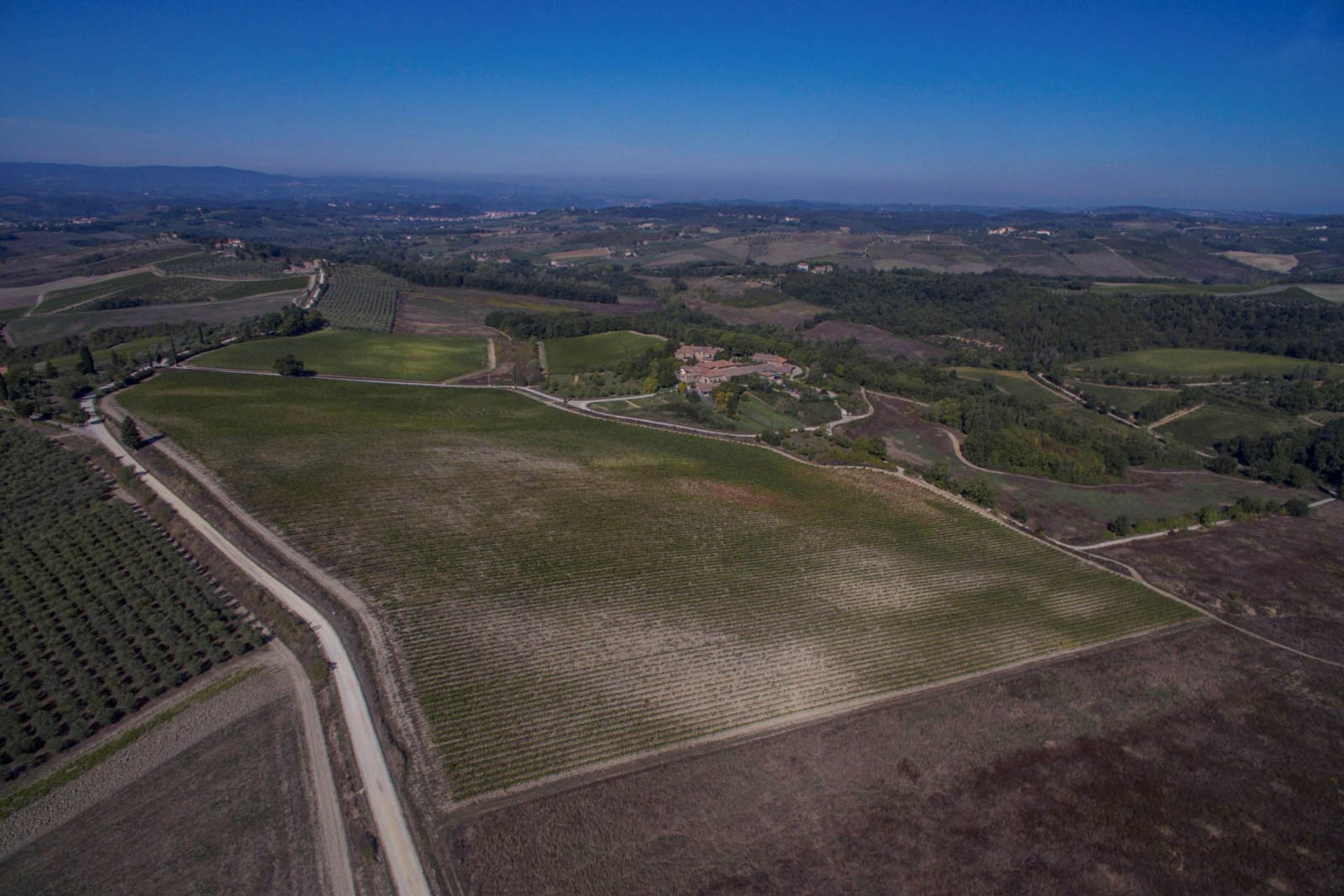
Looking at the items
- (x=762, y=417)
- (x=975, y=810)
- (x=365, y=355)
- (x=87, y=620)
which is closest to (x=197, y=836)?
(x=87, y=620)

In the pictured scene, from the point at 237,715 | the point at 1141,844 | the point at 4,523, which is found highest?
the point at 4,523

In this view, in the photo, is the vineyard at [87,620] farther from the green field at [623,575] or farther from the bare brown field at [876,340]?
the bare brown field at [876,340]

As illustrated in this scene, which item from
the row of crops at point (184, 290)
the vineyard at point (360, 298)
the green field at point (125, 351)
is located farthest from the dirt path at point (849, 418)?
the row of crops at point (184, 290)

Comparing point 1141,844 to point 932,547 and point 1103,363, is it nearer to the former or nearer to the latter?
point 932,547

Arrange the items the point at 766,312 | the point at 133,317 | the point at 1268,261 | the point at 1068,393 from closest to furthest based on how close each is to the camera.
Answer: the point at 1068,393
the point at 133,317
the point at 766,312
the point at 1268,261

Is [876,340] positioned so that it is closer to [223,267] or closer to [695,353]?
[695,353]

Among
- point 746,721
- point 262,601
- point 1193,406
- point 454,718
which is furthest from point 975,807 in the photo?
point 1193,406

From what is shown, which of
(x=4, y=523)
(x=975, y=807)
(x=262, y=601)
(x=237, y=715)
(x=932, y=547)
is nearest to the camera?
(x=975, y=807)
